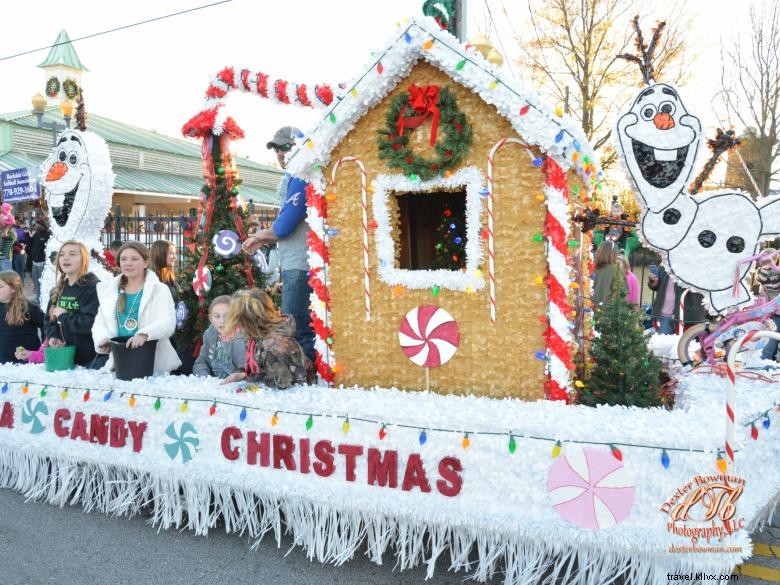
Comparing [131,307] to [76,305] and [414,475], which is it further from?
[414,475]

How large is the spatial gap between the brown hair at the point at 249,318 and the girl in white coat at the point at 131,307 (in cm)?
74

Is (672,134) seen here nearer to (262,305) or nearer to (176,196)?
(262,305)

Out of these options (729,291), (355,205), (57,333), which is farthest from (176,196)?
(729,291)

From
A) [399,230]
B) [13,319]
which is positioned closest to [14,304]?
[13,319]

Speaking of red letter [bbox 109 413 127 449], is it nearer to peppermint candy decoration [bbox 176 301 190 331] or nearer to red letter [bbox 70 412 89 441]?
red letter [bbox 70 412 89 441]

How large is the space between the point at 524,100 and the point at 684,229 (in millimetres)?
1428

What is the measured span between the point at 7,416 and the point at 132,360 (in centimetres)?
125

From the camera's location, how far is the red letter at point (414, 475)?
330 centimetres

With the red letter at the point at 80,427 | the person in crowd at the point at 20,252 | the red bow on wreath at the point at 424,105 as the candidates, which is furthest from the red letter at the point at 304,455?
the person in crowd at the point at 20,252

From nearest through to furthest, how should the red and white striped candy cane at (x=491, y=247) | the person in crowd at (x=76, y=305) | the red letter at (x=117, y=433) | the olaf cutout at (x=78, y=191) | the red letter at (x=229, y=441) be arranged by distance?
the red letter at (x=229, y=441) < the red and white striped candy cane at (x=491, y=247) < the red letter at (x=117, y=433) < the person in crowd at (x=76, y=305) < the olaf cutout at (x=78, y=191)

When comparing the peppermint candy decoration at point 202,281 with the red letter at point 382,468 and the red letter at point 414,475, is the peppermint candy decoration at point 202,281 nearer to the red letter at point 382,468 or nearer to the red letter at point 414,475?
the red letter at point 382,468

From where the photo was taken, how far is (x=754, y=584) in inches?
125

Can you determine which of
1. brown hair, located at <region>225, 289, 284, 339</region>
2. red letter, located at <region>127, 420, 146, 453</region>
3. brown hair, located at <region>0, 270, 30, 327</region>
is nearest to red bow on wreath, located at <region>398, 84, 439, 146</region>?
brown hair, located at <region>225, 289, 284, 339</region>

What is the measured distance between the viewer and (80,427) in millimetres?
4316
